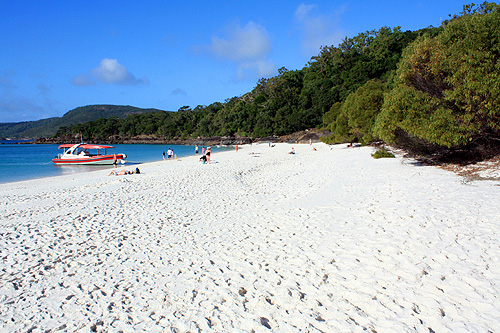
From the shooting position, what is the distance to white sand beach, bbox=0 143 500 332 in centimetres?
351

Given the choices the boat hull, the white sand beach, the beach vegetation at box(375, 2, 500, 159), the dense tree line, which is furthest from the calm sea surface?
the beach vegetation at box(375, 2, 500, 159)

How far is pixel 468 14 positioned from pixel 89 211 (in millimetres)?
16284

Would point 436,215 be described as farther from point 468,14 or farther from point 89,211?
point 468,14

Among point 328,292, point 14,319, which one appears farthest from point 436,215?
point 14,319

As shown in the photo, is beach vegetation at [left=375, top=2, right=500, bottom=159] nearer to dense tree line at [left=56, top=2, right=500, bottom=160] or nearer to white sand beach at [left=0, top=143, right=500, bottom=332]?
dense tree line at [left=56, top=2, right=500, bottom=160]

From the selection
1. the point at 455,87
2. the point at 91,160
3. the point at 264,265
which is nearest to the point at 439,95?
Answer: the point at 455,87

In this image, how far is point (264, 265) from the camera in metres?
4.90

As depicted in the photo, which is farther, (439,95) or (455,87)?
(439,95)

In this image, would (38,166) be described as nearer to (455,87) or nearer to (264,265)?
(264,265)

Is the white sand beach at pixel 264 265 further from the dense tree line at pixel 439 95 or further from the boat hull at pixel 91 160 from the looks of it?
the boat hull at pixel 91 160

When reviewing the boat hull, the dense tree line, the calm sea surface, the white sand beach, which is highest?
the dense tree line

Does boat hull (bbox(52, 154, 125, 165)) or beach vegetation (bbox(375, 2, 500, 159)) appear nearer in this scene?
beach vegetation (bbox(375, 2, 500, 159))

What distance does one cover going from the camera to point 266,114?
8531cm

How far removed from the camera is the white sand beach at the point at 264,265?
3508 mm
